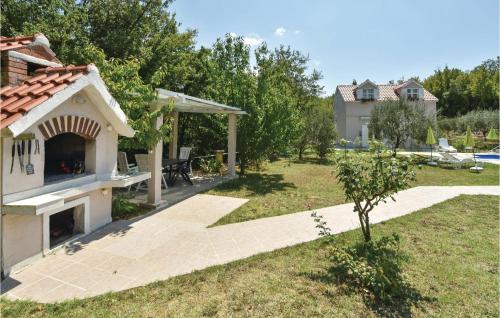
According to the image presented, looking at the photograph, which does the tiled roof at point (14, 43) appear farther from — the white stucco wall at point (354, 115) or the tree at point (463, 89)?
the tree at point (463, 89)

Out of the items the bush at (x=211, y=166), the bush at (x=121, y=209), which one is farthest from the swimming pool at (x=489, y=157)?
the bush at (x=121, y=209)

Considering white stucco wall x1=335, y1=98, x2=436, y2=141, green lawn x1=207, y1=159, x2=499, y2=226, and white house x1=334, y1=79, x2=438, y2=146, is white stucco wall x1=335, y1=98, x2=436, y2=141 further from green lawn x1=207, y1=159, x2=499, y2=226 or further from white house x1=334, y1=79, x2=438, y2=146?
A: green lawn x1=207, y1=159, x2=499, y2=226

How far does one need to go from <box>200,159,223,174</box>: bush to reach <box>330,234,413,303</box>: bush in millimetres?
10664

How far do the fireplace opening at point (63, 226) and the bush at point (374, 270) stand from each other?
17.5 feet

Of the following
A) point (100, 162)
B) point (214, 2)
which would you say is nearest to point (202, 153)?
point (214, 2)

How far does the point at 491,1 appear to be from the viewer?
35.4ft

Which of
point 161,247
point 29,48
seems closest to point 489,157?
point 161,247

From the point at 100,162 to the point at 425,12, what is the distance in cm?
1292

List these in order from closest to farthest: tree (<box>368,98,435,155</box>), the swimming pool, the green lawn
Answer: the green lawn < tree (<box>368,98,435,155</box>) < the swimming pool

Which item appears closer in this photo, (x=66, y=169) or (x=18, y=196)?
(x=18, y=196)

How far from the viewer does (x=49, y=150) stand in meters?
6.73

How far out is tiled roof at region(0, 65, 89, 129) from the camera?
14.0 ft

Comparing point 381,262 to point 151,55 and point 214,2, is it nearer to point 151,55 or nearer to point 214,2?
point 214,2

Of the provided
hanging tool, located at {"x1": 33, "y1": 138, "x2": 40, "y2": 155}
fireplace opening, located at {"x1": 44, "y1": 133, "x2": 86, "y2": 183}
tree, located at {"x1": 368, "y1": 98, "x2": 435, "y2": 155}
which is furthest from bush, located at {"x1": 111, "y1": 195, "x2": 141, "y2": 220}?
tree, located at {"x1": 368, "y1": 98, "x2": 435, "y2": 155}
